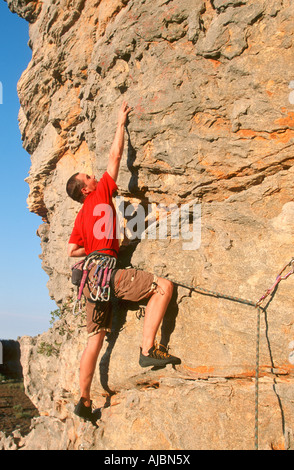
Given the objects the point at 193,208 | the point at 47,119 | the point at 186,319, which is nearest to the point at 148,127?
the point at 193,208

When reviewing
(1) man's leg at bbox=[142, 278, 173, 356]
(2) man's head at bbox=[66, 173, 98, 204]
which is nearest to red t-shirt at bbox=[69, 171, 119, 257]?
(2) man's head at bbox=[66, 173, 98, 204]

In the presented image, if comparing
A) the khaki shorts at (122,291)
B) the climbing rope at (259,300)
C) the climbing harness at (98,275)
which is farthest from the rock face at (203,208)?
the climbing harness at (98,275)

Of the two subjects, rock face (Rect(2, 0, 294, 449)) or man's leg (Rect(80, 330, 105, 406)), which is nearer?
rock face (Rect(2, 0, 294, 449))

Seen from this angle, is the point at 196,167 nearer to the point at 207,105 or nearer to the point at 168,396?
the point at 207,105

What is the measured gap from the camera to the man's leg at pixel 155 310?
4387mm

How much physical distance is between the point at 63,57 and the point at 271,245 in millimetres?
5378

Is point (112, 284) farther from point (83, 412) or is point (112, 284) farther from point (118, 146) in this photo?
point (118, 146)

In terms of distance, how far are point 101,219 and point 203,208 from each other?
1343 millimetres

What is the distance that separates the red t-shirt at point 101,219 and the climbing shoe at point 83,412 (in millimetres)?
1869

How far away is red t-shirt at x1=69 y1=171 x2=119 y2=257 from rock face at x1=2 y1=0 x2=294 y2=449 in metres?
0.48

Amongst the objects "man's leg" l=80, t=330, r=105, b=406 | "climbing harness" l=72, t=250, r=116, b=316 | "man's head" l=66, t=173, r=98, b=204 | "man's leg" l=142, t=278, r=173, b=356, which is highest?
"man's head" l=66, t=173, r=98, b=204

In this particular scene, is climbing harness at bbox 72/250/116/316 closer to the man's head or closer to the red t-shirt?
the red t-shirt

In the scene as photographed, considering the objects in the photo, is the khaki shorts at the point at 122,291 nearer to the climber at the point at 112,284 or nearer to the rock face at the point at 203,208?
the climber at the point at 112,284

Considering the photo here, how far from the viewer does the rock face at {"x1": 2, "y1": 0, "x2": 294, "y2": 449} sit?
12.7 ft
